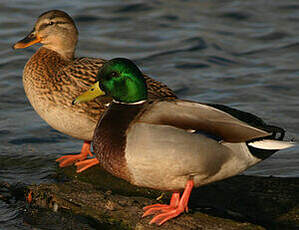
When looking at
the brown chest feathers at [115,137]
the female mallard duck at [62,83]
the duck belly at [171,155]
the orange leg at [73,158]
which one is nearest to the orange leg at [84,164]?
the female mallard duck at [62,83]

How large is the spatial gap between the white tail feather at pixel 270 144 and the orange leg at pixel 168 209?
19.2 inches

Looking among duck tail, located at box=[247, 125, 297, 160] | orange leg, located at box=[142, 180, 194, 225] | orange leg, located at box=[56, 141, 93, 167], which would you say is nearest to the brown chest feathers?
orange leg, located at box=[142, 180, 194, 225]

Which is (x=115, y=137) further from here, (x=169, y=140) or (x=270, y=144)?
(x=270, y=144)

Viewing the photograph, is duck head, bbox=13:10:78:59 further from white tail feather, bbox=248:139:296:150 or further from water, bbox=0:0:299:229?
white tail feather, bbox=248:139:296:150

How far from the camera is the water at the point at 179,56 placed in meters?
6.17

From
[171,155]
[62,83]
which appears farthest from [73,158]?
[171,155]

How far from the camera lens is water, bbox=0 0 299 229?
6172mm

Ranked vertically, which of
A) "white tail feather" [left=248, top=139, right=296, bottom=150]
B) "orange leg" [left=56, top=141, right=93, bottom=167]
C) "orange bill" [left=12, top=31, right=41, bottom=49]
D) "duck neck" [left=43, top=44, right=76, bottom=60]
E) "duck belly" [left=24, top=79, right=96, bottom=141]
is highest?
"orange bill" [left=12, top=31, right=41, bottom=49]

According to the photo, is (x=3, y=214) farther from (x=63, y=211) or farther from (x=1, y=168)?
(x=1, y=168)

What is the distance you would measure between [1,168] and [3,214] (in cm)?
103

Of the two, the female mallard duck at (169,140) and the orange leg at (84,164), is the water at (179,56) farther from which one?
the female mallard duck at (169,140)

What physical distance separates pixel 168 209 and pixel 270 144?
806mm

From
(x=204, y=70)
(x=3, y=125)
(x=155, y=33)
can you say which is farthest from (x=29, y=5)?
(x=3, y=125)

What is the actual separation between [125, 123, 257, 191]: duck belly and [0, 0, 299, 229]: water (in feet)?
3.91
